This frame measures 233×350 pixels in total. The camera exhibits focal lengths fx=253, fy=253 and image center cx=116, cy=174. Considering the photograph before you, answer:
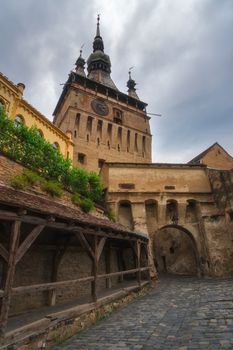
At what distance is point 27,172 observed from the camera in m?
10.4

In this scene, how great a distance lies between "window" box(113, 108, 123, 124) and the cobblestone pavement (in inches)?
1142

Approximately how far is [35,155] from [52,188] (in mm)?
1975

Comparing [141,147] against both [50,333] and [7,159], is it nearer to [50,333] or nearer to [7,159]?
[7,159]

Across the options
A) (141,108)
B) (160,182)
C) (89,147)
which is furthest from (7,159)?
(141,108)

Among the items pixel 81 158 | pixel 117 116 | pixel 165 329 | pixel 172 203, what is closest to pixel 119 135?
pixel 117 116

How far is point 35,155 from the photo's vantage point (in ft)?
39.2

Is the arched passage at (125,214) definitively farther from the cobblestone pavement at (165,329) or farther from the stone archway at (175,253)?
the cobblestone pavement at (165,329)

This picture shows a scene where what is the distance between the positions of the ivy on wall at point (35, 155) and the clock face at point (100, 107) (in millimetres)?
20233

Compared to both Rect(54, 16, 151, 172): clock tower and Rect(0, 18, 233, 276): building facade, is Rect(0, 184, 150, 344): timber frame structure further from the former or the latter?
Rect(54, 16, 151, 172): clock tower

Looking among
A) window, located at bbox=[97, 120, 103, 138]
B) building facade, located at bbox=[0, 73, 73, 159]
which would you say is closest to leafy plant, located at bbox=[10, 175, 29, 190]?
building facade, located at bbox=[0, 73, 73, 159]

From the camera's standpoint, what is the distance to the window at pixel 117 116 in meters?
35.2

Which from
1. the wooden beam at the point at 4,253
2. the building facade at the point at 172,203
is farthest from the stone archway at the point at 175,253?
the wooden beam at the point at 4,253

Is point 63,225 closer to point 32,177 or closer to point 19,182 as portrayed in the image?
point 19,182

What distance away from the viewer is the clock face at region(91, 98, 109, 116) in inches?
1321
